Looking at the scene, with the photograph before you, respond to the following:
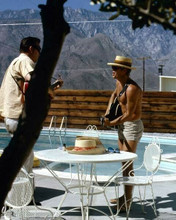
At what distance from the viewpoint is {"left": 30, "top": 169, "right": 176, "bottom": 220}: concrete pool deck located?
461cm

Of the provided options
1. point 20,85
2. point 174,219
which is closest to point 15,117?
point 20,85

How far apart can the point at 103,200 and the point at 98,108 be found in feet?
32.8

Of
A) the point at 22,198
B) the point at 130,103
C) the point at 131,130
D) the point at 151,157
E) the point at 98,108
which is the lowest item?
the point at 22,198

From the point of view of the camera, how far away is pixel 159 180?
249 inches

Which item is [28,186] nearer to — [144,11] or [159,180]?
[144,11]

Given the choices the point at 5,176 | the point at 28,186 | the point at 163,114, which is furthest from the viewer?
the point at 163,114

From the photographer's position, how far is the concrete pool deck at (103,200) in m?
4.61

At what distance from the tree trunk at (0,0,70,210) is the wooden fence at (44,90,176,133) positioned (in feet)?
42.5

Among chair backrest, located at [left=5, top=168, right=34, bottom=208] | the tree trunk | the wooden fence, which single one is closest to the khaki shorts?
chair backrest, located at [left=5, top=168, right=34, bottom=208]

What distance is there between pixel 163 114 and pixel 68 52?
393ft

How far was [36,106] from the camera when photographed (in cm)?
172

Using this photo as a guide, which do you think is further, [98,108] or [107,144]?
[98,108]

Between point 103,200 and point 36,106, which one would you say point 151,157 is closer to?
point 103,200

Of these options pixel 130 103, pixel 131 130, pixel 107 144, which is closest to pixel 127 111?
pixel 130 103
